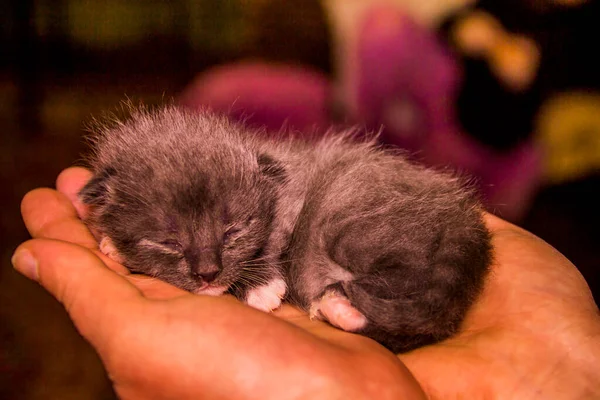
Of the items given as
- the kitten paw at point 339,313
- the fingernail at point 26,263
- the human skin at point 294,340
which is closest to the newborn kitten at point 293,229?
the kitten paw at point 339,313

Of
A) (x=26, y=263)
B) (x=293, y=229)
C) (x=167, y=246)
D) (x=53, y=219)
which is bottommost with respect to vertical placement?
(x=53, y=219)

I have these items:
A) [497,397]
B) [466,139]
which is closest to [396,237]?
[497,397]

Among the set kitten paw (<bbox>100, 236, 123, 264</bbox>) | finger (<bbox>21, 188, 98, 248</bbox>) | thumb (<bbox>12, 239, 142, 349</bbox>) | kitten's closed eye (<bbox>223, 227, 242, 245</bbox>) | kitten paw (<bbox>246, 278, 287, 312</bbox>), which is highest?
kitten's closed eye (<bbox>223, 227, 242, 245</bbox>)

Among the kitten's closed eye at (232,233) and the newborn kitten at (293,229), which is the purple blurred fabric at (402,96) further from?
the kitten's closed eye at (232,233)

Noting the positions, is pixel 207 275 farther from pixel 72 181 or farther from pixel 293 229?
pixel 72 181

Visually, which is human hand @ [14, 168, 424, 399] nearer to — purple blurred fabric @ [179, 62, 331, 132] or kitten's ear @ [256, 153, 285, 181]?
kitten's ear @ [256, 153, 285, 181]

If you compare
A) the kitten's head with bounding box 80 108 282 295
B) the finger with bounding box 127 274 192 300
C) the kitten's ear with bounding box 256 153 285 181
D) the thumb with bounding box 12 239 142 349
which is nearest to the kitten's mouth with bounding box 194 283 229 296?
the kitten's head with bounding box 80 108 282 295

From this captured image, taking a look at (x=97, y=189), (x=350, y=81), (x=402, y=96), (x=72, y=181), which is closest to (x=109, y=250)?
(x=97, y=189)
